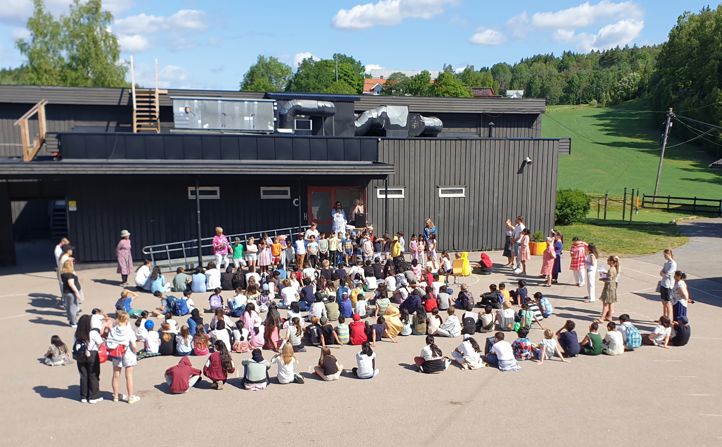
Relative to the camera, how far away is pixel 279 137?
19.9 metres

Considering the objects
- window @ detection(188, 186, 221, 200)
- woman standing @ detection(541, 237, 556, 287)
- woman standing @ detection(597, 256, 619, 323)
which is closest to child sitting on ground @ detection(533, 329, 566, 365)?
woman standing @ detection(597, 256, 619, 323)

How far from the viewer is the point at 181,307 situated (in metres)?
13.8

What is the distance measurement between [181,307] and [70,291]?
2.44 m

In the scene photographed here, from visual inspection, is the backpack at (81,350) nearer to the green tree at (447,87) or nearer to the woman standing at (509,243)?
the woman standing at (509,243)

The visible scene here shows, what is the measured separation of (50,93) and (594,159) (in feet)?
190

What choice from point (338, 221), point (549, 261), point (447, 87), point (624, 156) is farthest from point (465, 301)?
point (447, 87)

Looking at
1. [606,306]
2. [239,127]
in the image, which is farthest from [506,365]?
[239,127]

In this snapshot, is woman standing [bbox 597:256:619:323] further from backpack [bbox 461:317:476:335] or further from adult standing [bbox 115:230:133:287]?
adult standing [bbox 115:230:133:287]

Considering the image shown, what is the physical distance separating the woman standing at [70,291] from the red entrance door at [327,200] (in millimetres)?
9330

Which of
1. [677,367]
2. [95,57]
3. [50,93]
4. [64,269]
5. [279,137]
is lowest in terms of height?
[677,367]

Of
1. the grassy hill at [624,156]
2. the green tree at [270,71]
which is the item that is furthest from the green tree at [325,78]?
the grassy hill at [624,156]

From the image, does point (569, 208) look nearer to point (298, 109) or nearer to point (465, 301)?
point (298, 109)

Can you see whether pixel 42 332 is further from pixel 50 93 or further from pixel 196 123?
pixel 50 93

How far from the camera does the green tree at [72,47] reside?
47.8 meters
